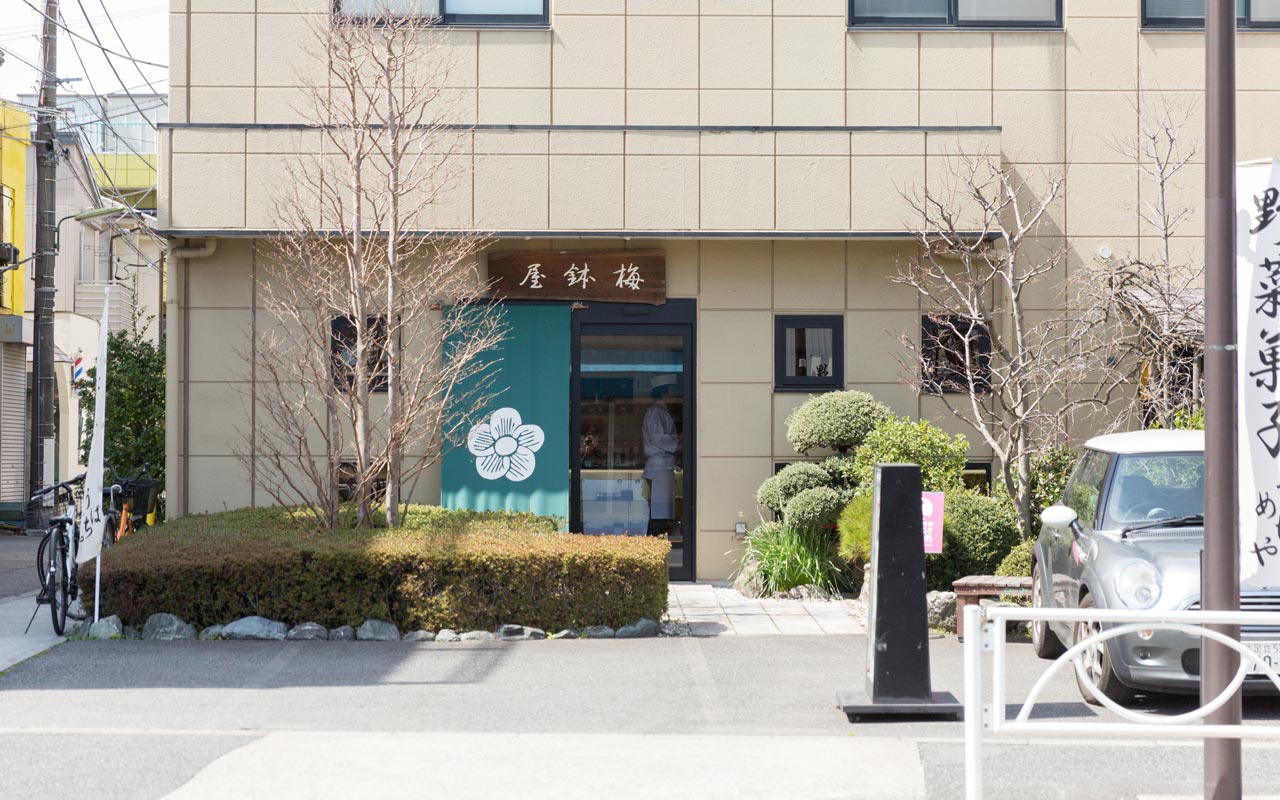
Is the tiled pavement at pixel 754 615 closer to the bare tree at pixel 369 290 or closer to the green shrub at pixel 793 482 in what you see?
the green shrub at pixel 793 482

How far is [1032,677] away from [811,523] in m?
3.80

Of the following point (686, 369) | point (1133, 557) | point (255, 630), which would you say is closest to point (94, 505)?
point (255, 630)

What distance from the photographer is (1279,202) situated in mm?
5602

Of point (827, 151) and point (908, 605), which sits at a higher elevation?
point (827, 151)

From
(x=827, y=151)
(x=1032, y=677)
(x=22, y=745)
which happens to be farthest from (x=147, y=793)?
(x=827, y=151)

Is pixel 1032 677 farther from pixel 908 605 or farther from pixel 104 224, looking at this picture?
pixel 104 224

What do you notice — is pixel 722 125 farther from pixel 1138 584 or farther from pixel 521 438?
pixel 1138 584

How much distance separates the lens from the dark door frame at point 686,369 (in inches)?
544

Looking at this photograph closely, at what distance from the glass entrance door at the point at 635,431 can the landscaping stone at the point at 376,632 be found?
407cm

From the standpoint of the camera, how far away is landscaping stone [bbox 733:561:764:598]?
12578mm

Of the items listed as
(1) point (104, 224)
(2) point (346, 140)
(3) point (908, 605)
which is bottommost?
(3) point (908, 605)

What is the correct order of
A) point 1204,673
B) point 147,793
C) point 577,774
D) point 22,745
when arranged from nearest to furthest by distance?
1. point 1204,673
2. point 147,793
3. point 577,774
4. point 22,745

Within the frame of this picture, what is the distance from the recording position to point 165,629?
986 centimetres

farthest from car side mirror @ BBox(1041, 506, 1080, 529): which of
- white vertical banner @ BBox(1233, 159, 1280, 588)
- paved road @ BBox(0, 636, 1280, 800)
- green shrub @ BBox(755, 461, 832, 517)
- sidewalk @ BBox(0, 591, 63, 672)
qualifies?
sidewalk @ BBox(0, 591, 63, 672)
